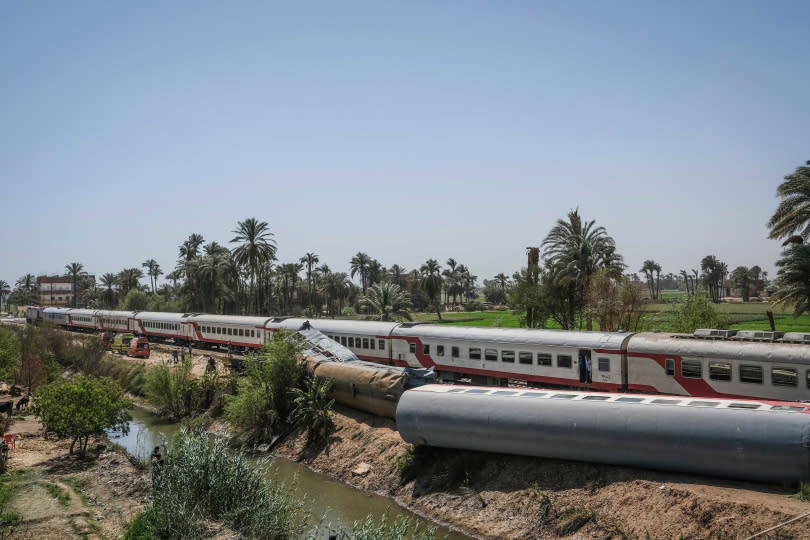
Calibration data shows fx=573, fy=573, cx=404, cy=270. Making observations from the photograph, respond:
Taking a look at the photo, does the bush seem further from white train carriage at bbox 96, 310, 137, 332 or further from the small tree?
white train carriage at bbox 96, 310, 137, 332

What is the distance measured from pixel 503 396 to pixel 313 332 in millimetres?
20012

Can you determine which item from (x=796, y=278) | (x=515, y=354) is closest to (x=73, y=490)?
(x=515, y=354)

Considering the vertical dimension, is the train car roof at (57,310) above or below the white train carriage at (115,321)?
above

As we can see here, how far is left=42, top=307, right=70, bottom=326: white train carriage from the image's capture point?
288 feet

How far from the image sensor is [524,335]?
28531 millimetres

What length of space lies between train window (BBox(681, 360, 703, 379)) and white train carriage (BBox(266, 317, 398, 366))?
1722 cm

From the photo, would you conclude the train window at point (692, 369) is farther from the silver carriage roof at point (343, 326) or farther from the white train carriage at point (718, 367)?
the silver carriage roof at point (343, 326)

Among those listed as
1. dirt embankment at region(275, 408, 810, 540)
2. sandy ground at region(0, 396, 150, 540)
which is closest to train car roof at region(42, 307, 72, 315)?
sandy ground at region(0, 396, 150, 540)

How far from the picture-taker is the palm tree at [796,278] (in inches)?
1237

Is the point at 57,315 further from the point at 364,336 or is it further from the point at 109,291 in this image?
the point at 364,336

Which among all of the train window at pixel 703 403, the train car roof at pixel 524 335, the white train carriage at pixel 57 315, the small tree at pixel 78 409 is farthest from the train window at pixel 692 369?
the white train carriage at pixel 57 315

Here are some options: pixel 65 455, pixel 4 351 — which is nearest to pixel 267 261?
pixel 4 351

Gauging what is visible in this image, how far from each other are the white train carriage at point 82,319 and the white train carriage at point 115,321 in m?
2.09

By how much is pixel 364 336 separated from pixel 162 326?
35816 mm
